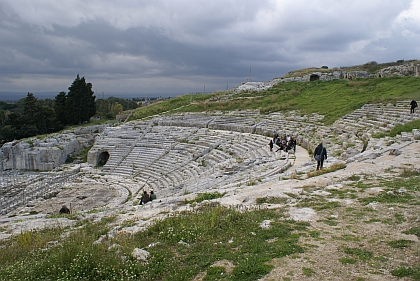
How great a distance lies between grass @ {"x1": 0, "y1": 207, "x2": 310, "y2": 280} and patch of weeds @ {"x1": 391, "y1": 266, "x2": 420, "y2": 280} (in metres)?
1.15

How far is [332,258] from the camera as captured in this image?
13.9 feet

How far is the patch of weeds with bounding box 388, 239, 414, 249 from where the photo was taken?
4.44 m

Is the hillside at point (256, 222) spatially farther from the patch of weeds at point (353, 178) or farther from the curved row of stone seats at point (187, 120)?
the curved row of stone seats at point (187, 120)

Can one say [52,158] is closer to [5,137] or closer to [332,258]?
[5,137]

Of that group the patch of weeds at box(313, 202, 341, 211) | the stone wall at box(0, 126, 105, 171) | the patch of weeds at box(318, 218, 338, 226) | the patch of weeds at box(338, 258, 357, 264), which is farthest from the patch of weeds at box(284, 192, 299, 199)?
the stone wall at box(0, 126, 105, 171)

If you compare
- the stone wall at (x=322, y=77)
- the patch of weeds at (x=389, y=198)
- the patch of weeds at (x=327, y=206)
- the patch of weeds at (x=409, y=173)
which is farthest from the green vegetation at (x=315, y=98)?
the patch of weeds at (x=327, y=206)

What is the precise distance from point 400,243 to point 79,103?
36.2 metres

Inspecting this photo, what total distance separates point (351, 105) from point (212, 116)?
11.7m

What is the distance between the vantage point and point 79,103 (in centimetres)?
3591

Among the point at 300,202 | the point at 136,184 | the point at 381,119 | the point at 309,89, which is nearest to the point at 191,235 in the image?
the point at 300,202

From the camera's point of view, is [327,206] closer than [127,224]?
Yes

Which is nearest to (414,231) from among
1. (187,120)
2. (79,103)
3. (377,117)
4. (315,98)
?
(377,117)

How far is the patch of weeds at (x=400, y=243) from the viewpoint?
444 cm

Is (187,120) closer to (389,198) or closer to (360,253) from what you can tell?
(389,198)
